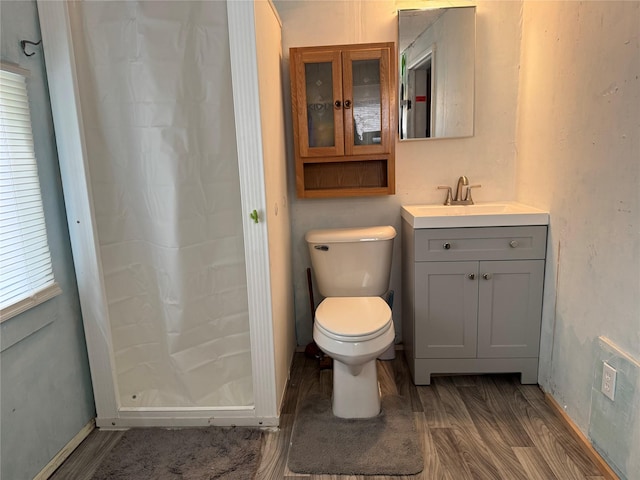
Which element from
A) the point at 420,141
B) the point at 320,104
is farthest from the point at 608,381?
the point at 320,104

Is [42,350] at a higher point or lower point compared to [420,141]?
lower

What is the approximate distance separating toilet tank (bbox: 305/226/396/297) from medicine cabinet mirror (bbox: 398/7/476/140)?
658 millimetres

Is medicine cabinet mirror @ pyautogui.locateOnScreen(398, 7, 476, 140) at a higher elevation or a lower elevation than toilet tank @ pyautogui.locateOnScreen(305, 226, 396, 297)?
higher

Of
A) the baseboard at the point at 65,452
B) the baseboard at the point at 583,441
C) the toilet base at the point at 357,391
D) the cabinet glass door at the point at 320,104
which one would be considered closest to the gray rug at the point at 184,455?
the baseboard at the point at 65,452

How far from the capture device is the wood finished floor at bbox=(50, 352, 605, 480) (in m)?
1.63

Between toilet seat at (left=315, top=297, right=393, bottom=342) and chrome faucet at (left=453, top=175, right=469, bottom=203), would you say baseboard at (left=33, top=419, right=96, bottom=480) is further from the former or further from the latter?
chrome faucet at (left=453, top=175, right=469, bottom=203)

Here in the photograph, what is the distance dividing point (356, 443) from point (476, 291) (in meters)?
0.94

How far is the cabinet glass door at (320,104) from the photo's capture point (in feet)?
7.43

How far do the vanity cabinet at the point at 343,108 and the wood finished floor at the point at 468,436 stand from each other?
1099 millimetres

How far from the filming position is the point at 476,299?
2.12 metres

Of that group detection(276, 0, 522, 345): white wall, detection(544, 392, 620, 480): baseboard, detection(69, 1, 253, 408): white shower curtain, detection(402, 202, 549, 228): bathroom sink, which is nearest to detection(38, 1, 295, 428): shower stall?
detection(69, 1, 253, 408): white shower curtain

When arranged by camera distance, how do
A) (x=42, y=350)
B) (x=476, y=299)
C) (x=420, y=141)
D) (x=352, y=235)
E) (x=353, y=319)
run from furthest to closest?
1. (x=420, y=141)
2. (x=352, y=235)
3. (x=476, y=299)
4. (x=353, y=319)
5. (x=42, y=350)

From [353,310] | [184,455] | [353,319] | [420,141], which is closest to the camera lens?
[184,455]

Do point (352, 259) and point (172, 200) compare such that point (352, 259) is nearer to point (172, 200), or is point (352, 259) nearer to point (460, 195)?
point (460, 195)
